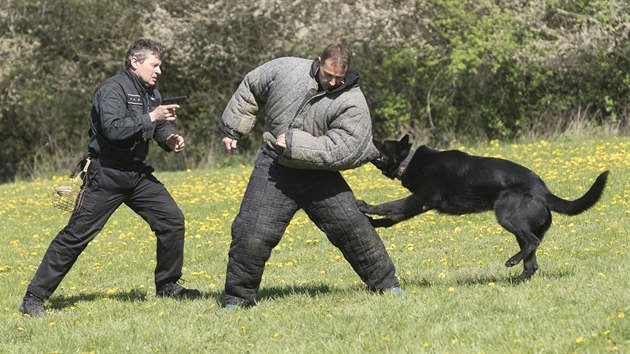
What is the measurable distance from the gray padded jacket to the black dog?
2.49 ft

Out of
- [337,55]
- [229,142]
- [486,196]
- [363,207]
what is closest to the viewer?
[337,55]

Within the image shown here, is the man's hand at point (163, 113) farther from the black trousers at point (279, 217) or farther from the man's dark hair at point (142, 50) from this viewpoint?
the black trousers at point (279, 217)

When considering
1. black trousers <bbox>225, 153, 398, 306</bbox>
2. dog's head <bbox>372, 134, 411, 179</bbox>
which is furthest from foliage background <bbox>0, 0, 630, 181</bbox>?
black trousers <bbox>225, 153, 398, 306</bbox>

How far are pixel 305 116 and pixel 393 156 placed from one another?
1.13 meters

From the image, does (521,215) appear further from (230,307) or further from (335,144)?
(230,307)

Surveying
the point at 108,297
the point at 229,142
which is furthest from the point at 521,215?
the point at 108,297

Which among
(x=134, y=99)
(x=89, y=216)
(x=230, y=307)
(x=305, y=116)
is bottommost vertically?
(x=230, y=307)

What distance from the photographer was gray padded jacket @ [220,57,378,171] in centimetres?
665

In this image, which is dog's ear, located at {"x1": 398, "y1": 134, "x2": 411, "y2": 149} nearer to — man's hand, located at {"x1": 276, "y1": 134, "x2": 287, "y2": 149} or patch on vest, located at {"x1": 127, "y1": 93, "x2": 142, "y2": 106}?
man's hand, located at {"x1": 276, "y1": 134, "x2": 287, "y2": 149}

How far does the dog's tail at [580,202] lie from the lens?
7395 mm

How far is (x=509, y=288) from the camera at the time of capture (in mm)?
6949

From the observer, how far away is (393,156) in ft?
25.2

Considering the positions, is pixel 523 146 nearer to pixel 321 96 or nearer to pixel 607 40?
pixel 607 40

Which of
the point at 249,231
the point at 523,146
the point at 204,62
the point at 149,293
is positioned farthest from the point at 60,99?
the point at 249,231
